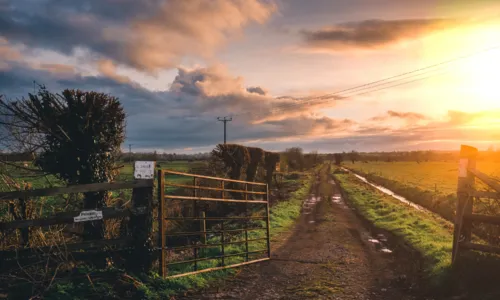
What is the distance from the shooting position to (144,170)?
24.6 feet

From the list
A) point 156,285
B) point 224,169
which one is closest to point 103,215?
point 156,285

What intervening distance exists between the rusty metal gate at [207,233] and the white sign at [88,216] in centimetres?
120

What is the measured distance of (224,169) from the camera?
24656mm

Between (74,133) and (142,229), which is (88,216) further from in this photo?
(74,133)

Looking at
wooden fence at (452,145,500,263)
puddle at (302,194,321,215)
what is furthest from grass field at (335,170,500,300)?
puddle at (302,194,321,215)

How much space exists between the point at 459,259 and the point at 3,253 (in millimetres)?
9772

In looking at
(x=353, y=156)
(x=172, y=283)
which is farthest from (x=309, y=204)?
(x=353, y=156)

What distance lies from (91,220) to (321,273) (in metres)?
5.77

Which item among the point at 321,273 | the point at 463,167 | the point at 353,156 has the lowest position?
the point at 321,273

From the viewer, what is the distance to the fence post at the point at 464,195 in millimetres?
8734

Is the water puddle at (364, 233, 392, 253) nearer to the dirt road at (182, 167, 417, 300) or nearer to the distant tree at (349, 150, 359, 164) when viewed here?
the dirt road at (182, 167, 417, 300)

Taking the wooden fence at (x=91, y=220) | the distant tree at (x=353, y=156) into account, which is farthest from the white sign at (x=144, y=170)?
the distant tree at (x=353, y=156)

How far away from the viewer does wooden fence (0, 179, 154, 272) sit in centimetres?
654

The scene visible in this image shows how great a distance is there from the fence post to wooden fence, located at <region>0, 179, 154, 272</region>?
24.0 feet
